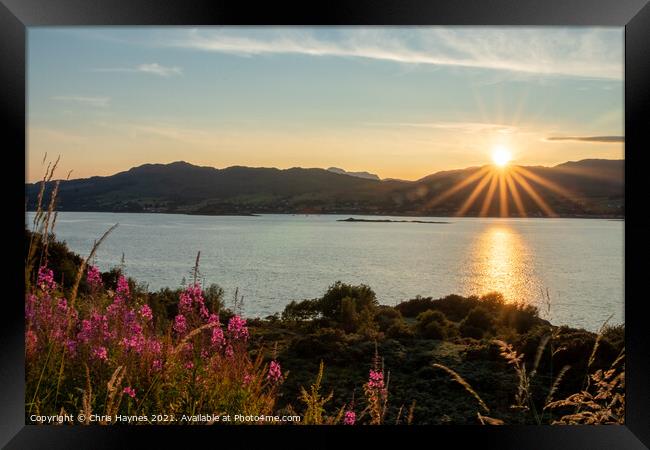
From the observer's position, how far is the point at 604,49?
6.62m

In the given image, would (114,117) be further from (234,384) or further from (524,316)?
(524,316)

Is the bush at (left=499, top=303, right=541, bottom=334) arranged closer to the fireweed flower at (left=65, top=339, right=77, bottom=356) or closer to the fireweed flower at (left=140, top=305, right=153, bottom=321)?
the fireweed flower at (left=140, top=305, right=153, bottom=321)

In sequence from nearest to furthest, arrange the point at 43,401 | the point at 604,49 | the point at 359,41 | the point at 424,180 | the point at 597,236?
the point at 43,401, the point at 604,49, the point at 359,41, the point at 424,180, the point at 597,236

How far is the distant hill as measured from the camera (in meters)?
7.11

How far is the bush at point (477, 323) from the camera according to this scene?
338 inches

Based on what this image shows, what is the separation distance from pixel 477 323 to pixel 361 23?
7102 mm

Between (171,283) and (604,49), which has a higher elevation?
(604,49)

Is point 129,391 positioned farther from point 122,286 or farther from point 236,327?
point 122,286

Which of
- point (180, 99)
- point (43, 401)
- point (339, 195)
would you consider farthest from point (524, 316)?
point (43, 401)

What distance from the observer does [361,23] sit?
2477 mm

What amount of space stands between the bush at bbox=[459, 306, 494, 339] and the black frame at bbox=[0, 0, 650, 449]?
6160 millimetres

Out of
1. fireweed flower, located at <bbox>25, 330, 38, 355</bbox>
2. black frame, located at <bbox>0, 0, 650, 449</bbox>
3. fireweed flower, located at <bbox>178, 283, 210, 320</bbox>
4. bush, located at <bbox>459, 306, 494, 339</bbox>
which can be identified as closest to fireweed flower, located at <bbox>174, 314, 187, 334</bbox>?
fireweed flower, located at <bbox>178, 283, 210, 320</bbox>

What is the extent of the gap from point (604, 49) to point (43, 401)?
6.70m

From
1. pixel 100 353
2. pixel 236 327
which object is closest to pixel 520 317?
pixel 236 327
